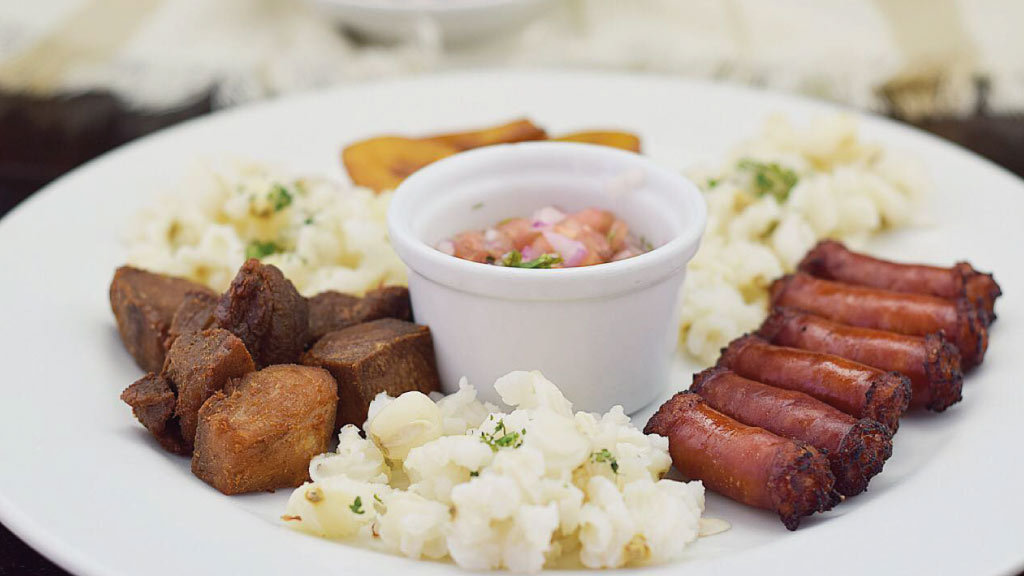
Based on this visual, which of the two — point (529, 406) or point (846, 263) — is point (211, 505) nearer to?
point (529, 406)

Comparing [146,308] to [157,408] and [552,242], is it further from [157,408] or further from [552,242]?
[552,242]

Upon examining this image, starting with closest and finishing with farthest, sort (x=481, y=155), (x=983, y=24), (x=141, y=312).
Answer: (x=141, y=312) < (x=481, y=155) < (x=983, y=24)

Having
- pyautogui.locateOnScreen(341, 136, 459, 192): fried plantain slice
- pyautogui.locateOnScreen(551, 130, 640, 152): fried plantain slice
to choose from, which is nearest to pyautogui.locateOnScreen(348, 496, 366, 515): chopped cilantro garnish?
pyautogui.locateOnScreen(341, 136, 459, 192): fried plantain slice

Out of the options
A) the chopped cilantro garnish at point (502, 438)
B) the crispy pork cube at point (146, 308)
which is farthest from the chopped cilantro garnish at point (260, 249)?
the chopped cilantro garnish at point (502, 438)

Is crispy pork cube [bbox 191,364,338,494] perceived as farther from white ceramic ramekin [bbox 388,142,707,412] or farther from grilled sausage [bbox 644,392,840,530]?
grilled sausage [bbox 644,392,840,530]

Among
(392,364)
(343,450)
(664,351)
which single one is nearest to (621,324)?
(664,351)

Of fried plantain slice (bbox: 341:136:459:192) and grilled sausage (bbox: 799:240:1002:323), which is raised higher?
grilled sausage (bbox: 799:240:1002:323)
